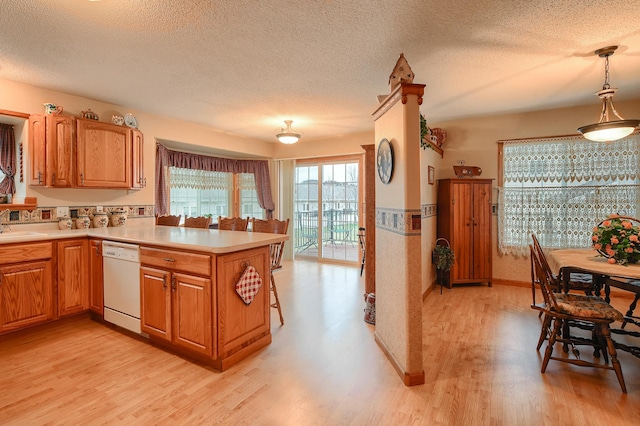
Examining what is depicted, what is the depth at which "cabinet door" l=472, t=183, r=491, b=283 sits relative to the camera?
4.38 metres

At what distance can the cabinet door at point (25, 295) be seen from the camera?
268 centimetres

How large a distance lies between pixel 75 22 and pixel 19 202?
219 cm

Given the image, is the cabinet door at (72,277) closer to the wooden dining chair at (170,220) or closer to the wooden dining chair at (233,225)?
the wooden dining chair at (170,220)

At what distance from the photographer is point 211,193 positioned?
238 inches

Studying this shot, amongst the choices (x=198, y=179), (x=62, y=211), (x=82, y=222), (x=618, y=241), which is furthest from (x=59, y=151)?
(x=618, y=241)

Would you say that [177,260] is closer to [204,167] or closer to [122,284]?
[122,284]

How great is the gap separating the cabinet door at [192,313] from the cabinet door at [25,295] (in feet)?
4.86

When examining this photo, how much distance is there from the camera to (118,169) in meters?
3.70

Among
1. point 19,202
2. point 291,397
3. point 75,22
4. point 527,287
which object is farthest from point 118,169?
point 527,287

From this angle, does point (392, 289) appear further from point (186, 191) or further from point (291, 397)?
point (186, 191)

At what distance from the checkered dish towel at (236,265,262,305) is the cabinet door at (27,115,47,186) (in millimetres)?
2520

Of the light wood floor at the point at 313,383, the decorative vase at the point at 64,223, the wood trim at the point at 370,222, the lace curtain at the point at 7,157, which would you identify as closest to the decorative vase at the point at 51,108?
the lace curtain at the point at 7,157

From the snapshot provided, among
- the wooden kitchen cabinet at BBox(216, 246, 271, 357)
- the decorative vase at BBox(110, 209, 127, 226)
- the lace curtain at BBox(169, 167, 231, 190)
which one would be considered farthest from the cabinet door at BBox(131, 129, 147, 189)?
the wooden kitchen cabinet at BBox(216, 246, 271, 357)

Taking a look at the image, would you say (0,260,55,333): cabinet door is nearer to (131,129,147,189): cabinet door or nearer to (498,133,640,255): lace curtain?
(131,129,147,189): cabinet door
